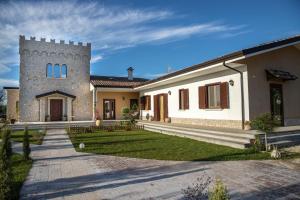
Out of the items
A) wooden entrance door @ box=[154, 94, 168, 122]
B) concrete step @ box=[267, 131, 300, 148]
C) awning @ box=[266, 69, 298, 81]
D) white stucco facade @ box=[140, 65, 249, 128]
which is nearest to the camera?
concrete step @ box=[267, 131, 300, 148]

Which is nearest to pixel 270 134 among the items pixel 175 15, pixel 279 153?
pixel 279 153

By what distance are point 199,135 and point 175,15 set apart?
25.6ft

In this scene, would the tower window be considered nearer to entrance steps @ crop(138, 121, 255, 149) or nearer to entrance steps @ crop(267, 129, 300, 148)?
entrance steps @ crop(138, 121, 255, 149)

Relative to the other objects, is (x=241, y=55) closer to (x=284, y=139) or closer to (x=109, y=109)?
(x=284, y=139)

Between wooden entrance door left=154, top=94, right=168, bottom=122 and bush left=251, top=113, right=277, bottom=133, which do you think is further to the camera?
wooden entrance door left=154, top=94, right=168, bottom=122

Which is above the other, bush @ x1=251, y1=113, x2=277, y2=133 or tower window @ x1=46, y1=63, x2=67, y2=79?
tower window @ x1=46, y1=63, x2=67, y2=79

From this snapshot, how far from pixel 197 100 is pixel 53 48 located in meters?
14.2

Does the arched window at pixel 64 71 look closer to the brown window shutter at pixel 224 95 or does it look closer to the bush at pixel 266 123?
the brown window shutter at pixel 224 95

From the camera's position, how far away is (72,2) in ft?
35.6

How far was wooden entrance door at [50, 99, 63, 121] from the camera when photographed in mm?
20984

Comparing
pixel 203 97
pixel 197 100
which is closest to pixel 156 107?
pixel 197 100

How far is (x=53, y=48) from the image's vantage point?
69.6ft

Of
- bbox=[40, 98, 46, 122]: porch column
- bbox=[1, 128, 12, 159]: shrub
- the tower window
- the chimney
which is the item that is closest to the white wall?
the chimney

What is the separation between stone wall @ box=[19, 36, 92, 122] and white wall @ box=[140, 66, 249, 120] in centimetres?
720
